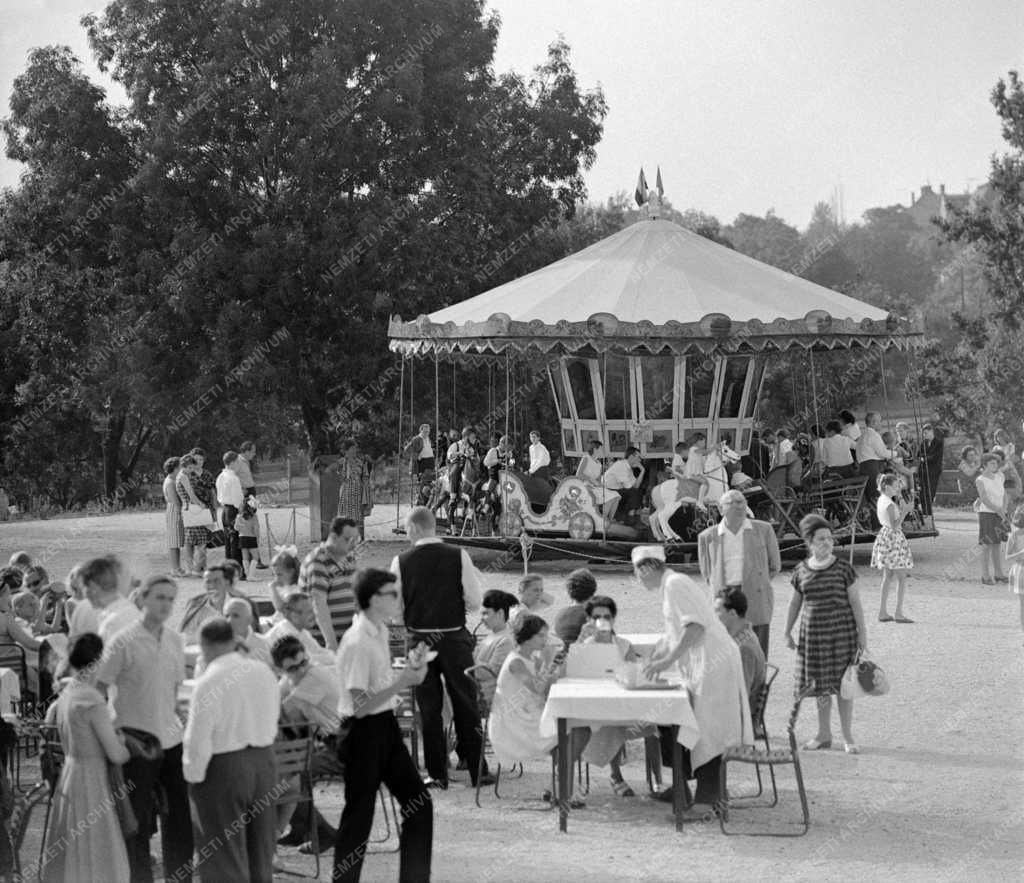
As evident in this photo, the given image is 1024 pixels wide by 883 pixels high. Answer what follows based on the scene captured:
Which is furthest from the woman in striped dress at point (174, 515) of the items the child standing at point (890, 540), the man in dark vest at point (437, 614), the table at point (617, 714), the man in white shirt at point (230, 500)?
the table at point (617, 714)

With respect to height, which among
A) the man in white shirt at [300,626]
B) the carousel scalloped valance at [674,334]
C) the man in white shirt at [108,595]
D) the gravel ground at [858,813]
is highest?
the carousel scalloped valance at [674,334]

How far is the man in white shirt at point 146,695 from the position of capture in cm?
776

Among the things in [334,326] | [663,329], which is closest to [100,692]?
[663,329]

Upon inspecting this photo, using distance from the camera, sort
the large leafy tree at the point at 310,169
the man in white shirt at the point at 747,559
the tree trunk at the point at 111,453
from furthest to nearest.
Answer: the tree trunk at the point at 111,453, the large leafy tree at the point at 310,169, the man in white shirt at the point at 747,559

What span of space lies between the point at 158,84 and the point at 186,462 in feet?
31.7

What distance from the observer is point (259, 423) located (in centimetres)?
4353

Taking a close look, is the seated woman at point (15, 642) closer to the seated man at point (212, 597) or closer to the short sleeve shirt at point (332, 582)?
the seated man at point (212, 597)

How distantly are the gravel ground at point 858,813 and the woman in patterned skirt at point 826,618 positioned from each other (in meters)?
0.62

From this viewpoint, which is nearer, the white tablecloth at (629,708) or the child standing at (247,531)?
the white tablecloth at (629,708)

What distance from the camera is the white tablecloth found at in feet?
30.1

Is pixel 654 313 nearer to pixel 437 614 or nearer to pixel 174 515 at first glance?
pixel 174 515

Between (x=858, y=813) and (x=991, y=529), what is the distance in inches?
429

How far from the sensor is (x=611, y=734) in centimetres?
1015

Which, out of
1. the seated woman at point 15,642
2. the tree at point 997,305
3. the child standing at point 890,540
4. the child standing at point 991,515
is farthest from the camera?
the tree at point 997,305
